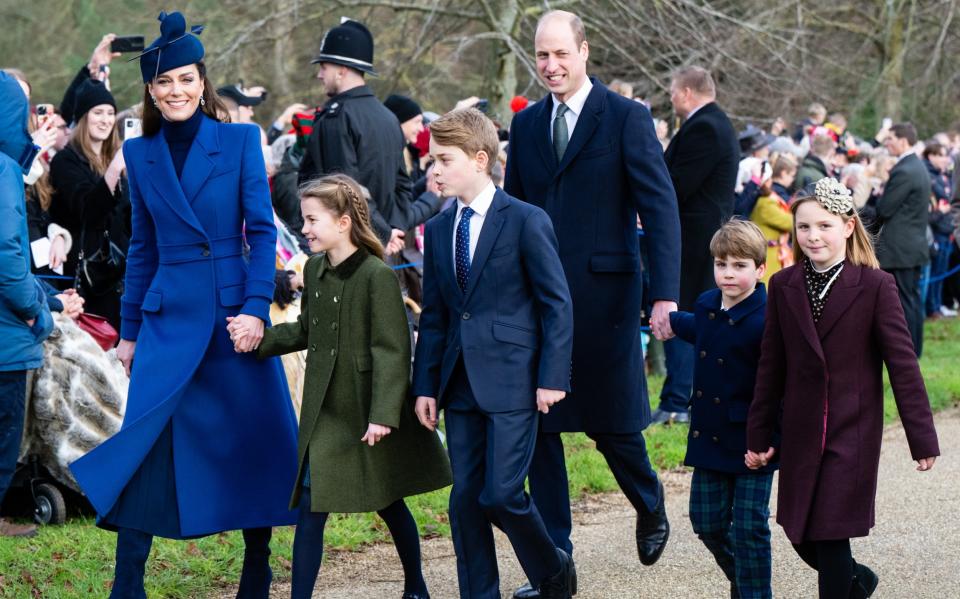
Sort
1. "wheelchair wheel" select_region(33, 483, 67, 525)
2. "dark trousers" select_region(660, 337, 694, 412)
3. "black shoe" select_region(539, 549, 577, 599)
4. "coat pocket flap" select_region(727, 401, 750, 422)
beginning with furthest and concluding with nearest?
"dark trousers" select_region(660, 337, 694, 412) < "wheelchair wheel" select_region(33, 483, 67, 525) < "coat pocket flap" select_region(727, 401, 750, 422) < "black shoe" select_region(539, 549, 577, 599)

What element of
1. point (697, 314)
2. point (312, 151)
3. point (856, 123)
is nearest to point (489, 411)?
point (697, 314)

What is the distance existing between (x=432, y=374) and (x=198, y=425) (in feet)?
2.76

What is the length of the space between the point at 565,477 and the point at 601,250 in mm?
893

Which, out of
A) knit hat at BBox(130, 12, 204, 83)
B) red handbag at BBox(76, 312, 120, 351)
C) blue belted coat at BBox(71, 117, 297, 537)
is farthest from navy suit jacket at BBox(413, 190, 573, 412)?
red handbag at BBox(76, 312, 120, 351)

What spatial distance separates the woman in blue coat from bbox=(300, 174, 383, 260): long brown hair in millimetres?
202

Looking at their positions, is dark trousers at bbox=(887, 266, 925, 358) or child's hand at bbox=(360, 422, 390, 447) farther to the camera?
dark trousers at bbox=(887, 266, 925, 358)

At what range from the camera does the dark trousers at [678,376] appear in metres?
8.99

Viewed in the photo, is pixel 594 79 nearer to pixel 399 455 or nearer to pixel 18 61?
pixel 399 455

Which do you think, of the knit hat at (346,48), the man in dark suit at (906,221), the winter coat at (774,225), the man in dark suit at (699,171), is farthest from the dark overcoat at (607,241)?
the man in dark suit at (906,221)

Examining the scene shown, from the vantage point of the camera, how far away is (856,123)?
26.2 m

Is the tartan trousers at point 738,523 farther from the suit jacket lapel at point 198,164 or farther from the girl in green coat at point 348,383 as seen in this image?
the suit jacket lapel at point 198,164

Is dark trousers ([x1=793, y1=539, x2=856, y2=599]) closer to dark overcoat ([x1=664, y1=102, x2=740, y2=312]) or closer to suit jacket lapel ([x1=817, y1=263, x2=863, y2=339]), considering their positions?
suit jacket lapel ([x1=817, y1=263, x2=863, y2=339])

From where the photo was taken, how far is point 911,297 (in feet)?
39.9

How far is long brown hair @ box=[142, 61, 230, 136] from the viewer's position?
4961 millimetres
